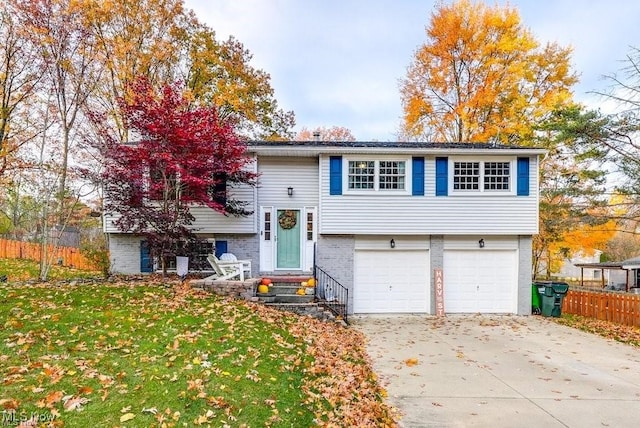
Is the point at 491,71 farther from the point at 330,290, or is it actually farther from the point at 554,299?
the point at 330,290

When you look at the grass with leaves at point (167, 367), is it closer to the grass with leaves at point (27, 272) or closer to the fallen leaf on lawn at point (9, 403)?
the fallen leaf on lawn at point (9, 403)

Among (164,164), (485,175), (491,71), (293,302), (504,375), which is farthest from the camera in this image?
(491,71)

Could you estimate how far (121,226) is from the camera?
33.2 ft

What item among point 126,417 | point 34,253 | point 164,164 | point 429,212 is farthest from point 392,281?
point 34,253

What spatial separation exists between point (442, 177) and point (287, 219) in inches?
197

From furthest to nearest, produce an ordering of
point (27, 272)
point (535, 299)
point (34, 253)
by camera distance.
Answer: point (34, 253) < point (27, 272) < point (535, 299)

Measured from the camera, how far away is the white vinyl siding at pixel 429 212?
1195cm

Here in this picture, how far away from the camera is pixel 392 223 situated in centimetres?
1198

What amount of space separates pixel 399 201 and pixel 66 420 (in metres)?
10.1

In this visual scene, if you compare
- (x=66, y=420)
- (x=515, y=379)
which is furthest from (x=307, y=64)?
(x=66, y=420)

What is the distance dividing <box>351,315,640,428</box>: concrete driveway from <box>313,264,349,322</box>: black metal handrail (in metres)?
1.07

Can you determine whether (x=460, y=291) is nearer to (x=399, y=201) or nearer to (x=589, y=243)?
(x=399, y=201)

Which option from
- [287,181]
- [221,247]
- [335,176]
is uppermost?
[335,176]

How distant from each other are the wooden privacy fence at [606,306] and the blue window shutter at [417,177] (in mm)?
6598
